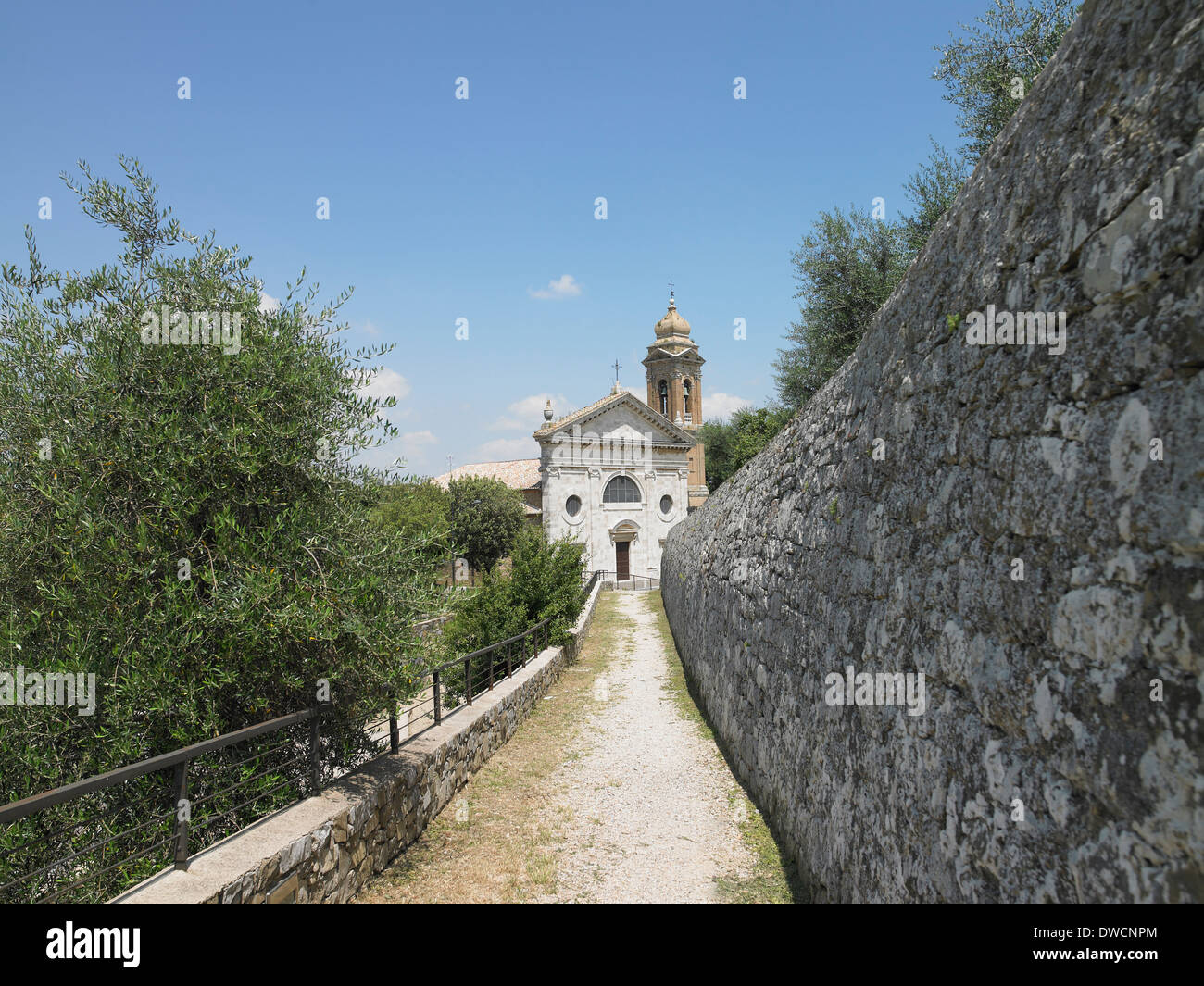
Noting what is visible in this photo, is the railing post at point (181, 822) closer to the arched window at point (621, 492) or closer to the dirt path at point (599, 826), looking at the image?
the dirt path at point (599, 826)

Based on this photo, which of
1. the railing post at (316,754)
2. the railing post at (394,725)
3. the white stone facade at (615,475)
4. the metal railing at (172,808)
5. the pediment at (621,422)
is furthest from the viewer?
the white stone facade at (615,475)

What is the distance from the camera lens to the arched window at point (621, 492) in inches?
1576

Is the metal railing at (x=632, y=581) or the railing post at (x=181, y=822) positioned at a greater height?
the railing post at (x=181, y=822)

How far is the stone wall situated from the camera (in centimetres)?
182

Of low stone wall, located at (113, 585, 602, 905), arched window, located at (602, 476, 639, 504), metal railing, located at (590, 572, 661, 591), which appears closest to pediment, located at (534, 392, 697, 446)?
arched window, located at (602, 476, 639, 504)

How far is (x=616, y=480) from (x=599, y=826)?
1354 inches

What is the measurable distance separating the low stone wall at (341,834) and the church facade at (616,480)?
30.4 meters

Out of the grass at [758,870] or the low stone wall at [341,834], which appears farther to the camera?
the grass at [758,870]

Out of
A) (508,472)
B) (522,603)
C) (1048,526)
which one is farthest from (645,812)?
(508,472)

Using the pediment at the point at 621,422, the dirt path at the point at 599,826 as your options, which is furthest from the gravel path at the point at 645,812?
the pediment at the point at 621,422

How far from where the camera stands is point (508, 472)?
156 ft

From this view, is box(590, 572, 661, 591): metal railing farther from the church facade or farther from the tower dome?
the tower dome
